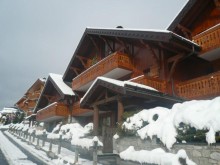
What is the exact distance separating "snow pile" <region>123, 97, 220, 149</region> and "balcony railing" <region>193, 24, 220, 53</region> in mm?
6983

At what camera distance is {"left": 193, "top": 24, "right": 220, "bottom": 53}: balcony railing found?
43.3 ft

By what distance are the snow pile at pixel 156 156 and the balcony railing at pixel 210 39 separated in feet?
26.1

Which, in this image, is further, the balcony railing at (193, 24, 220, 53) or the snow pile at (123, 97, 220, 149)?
the balcony railing at (193, 24, 220, 53)

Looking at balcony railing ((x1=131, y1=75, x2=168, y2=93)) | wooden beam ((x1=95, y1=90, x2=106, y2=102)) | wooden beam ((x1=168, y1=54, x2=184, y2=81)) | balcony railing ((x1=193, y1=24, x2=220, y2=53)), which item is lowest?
wooden beam ((x1=95, y1=90, x2=106, y2=102))

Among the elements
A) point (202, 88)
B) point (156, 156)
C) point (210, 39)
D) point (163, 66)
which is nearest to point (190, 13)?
point (210, 39)

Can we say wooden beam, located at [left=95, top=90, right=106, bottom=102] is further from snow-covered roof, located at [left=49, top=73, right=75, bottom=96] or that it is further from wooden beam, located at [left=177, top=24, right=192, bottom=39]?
snow-covered roof, located at [left=49, top=73, right=75, bottom=96]

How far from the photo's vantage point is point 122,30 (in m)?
16.5

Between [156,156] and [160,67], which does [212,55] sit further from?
[156,156]

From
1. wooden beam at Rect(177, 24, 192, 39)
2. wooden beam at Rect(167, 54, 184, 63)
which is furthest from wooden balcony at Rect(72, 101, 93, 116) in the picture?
wooden beam at Rect(177, 24, 192, 39)

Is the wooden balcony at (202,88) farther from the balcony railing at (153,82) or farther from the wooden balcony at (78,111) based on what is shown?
the wooden balcony at (78,111)

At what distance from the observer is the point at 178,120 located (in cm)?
675

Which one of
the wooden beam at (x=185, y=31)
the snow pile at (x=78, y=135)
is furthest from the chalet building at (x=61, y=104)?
the wooden beam at (x=185, y=31)

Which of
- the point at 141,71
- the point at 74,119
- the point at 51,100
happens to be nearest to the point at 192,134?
the point at 141,71

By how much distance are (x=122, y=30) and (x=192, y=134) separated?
11338 mm
